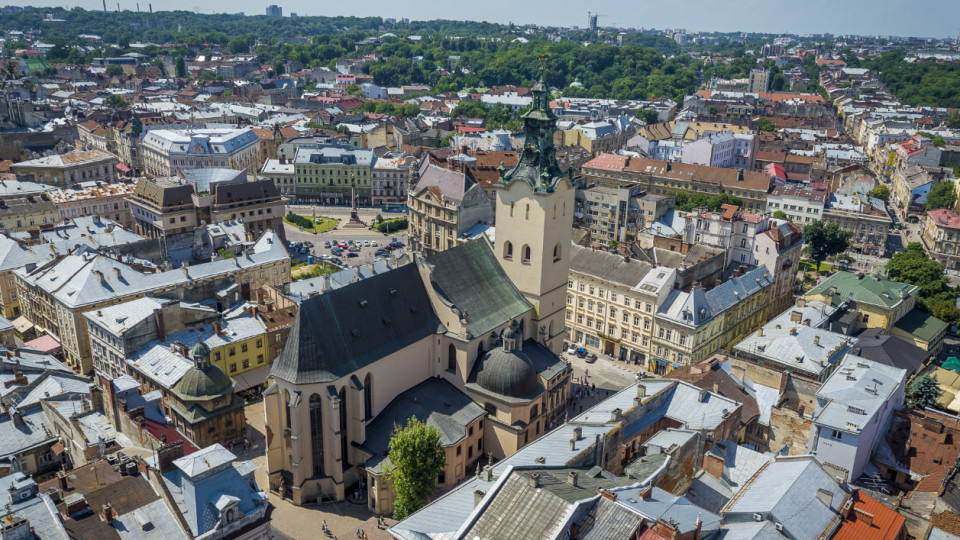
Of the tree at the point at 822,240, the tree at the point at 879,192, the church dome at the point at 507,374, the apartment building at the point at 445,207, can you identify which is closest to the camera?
the church dome at the point at 507,374

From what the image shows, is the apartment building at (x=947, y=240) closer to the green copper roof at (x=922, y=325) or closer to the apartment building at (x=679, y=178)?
the apartment building at (x=679, y=178)

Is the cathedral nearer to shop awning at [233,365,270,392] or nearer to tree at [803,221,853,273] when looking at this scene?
shop awning at [233,365,270,392]

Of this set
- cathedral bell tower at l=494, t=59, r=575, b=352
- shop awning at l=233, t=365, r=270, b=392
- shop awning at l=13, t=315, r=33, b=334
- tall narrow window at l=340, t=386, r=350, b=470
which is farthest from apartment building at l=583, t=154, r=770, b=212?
shop awning at l=13, t=315, r=33, b=334

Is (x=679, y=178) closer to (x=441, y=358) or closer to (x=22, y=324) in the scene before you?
(x=441, y=358)

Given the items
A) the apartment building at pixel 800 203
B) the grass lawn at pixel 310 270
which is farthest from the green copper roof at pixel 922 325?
the grass lawn at pixel 310 270

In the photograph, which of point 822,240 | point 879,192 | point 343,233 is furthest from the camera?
point 879,192

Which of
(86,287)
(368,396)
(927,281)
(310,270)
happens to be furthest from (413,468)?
(927,281)
